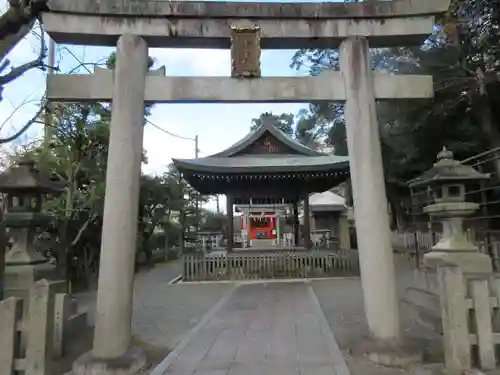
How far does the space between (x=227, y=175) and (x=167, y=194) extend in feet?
22.0

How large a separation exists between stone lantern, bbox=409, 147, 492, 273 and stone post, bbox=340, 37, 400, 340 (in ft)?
4.91

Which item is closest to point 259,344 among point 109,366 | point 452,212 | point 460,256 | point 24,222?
point 109,366

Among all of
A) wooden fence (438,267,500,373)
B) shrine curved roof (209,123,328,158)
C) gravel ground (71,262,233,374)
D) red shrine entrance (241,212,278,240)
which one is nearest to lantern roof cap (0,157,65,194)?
gravel ground (71,262,233,374)

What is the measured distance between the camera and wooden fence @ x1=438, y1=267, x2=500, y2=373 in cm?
451

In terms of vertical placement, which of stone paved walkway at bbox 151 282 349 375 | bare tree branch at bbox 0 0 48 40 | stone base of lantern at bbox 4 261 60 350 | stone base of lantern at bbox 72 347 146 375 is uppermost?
bare tree branch at bbox 0 0 48 40

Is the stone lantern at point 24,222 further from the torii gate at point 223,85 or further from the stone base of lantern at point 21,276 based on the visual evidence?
the torii gate at point 223,85

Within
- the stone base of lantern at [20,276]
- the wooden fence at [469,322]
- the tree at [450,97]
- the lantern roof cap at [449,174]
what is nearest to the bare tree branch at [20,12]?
the stone base of lantern at [20,276]

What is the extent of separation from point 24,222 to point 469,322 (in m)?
6.57

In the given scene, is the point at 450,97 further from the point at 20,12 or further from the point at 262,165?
the point at 20,12

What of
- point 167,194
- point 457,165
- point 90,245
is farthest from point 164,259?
point 457,165

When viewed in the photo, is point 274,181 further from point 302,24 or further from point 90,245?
point 302,24

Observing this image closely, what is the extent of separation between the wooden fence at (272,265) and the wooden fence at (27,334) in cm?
1175

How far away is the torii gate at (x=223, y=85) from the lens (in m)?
5.13

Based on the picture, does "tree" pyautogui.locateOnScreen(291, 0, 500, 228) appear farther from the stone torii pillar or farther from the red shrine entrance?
the stone torii pillar
